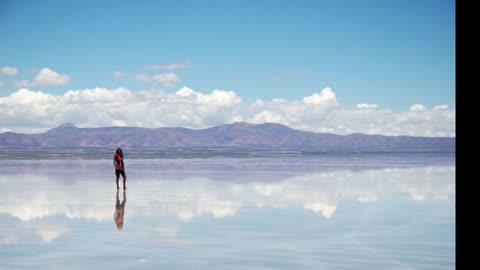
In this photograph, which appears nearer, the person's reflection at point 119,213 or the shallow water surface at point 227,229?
the shallow water surface at point 227,229

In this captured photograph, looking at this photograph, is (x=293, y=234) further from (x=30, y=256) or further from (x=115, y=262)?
(x=30, y=256)

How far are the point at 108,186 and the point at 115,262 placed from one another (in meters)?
14.6

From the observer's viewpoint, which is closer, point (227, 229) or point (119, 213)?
point (227, 229)

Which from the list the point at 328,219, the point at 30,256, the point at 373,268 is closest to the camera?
the point at 373,268

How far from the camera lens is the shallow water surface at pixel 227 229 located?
766 cm

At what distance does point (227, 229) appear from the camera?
422 inches

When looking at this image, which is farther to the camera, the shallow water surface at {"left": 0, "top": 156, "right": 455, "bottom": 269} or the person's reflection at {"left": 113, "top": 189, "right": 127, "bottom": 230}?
the person's reflection at {"left": 113, "top": 189, "right": 127, "bottom": 230}

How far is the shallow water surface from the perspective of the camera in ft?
25.1

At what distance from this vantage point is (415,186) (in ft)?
69.6
